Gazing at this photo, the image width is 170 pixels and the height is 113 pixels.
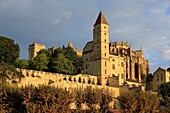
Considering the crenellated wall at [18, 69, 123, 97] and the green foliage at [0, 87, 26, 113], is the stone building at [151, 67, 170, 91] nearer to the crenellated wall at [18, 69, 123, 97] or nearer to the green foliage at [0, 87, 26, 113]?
the crenellated wall at [18, 69, 123, 97]

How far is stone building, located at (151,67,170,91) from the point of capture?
120312 mm

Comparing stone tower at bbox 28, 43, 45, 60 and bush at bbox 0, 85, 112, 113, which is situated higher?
stone tower at bbox 28, 43, 45, 60

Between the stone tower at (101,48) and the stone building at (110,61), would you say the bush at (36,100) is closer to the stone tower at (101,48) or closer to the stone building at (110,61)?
the stone tower at (101,48)

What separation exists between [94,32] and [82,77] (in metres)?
17.0

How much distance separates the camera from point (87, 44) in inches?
5207

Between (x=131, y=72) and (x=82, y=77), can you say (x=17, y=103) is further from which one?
(x=131, y=72)

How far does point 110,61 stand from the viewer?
390 feet

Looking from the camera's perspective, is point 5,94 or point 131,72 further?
point 131,72

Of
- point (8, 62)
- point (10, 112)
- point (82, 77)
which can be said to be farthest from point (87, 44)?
point (10, 112)

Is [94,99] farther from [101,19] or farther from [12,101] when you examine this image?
[101,19]

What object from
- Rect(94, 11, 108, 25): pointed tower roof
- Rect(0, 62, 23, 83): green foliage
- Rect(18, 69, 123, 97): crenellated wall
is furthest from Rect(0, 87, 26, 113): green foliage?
Rect(94, 11, 108, 25): pointed tower roof

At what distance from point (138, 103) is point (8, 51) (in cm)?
4486

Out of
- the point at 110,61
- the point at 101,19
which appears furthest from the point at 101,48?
the point at 101,19

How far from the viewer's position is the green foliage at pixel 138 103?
59250 millimetres
